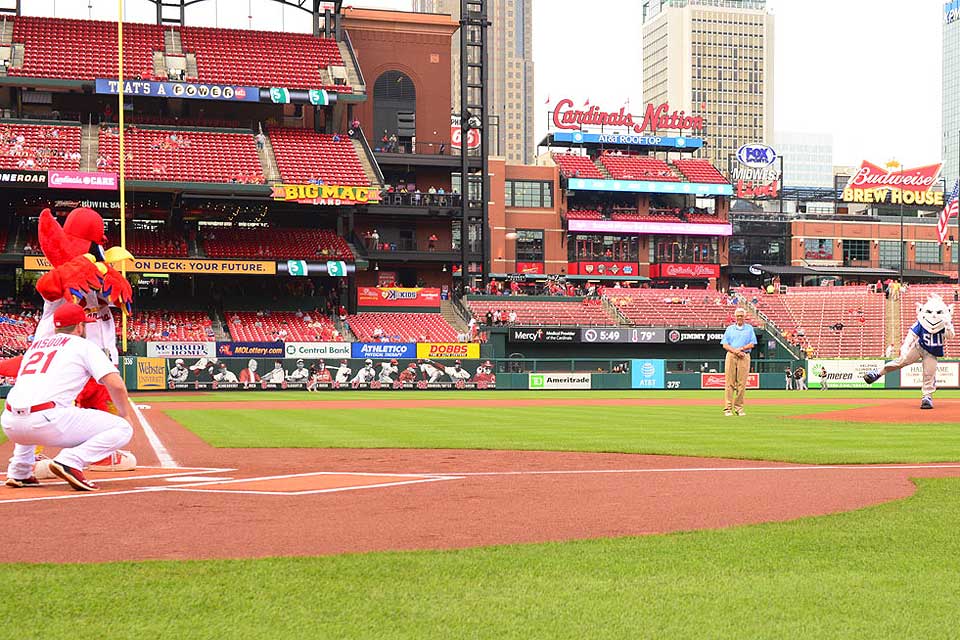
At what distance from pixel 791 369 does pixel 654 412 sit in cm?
2510

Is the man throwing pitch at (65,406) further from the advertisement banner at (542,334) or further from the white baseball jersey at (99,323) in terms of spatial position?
the advertisement banner at (542,334)

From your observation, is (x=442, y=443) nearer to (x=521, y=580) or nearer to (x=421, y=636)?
(x=521, y=580)

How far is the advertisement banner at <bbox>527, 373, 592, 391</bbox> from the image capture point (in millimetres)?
46594

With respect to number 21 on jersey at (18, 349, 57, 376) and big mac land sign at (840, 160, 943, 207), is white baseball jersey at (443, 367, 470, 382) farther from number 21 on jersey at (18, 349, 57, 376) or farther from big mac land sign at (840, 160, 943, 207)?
big mac land sign at (840, 160, 943, 207)

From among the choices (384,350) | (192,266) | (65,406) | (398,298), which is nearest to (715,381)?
(384,350)

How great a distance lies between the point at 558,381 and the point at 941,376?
16.5 metres

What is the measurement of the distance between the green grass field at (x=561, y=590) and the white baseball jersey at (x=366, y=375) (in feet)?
123

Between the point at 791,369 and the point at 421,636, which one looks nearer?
the point at 421,636

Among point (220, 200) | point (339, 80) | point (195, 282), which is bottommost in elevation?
point (195, 282)

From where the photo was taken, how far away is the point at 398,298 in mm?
55938

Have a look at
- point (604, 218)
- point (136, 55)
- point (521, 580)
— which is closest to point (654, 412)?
point (521, 580)

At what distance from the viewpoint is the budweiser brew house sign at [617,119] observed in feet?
253

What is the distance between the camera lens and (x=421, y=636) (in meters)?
4.53

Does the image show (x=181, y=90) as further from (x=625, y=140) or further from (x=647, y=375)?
(x=625, y=140)
